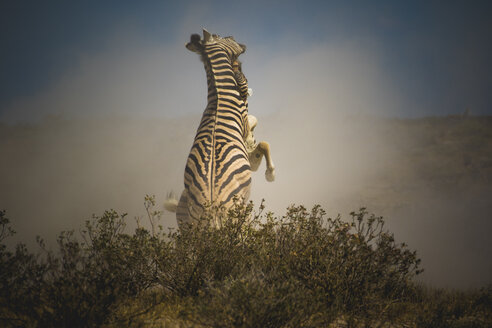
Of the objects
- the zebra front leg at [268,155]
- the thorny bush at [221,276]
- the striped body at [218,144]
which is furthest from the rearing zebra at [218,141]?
the thorny bush at [221,276]

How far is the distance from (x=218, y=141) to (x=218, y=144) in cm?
5

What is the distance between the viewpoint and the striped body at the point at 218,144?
3.59 metres

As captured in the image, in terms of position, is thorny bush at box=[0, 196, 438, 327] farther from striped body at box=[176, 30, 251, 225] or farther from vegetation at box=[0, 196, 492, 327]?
striped body at box=[176, 30, 251, 225]

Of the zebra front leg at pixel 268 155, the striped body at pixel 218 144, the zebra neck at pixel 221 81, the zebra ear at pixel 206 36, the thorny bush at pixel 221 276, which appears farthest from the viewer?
the zebra front leg at pixel 268 155

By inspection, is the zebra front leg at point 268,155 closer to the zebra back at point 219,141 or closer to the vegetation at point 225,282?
the zebra back at point 219,141

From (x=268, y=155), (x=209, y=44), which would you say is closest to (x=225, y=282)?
(x=268, y=155)

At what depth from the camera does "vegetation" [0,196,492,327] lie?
2.11 m

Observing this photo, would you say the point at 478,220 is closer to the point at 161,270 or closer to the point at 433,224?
the point at 433,224

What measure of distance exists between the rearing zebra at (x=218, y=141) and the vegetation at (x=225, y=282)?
68 centimetres

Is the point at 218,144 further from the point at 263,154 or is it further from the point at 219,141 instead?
the point at 263,154

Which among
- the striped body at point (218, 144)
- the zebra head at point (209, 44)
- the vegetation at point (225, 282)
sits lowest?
the vegetation at point (225, 282)

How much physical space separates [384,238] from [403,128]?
64.8 ft

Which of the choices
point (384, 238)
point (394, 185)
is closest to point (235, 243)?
point (384, 238)

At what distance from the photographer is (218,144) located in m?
3.89
